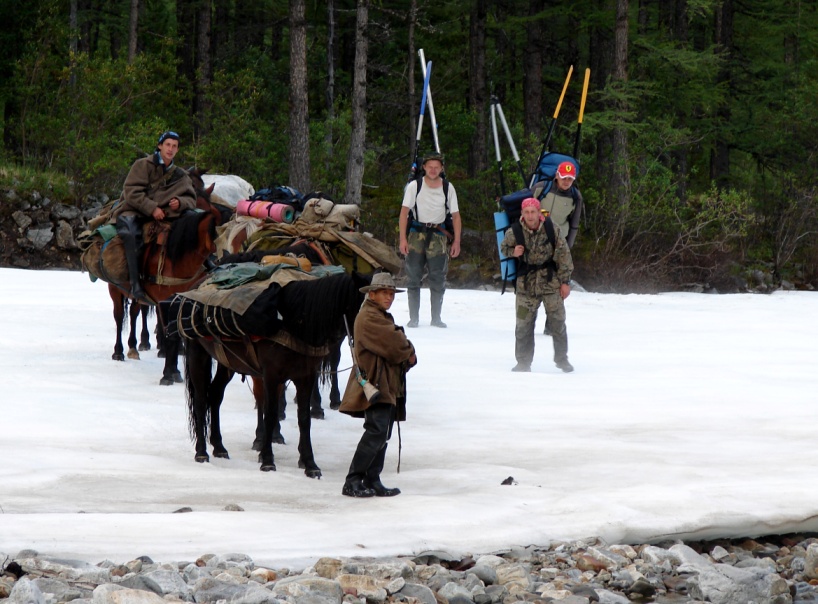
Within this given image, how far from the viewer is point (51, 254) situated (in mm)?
22125

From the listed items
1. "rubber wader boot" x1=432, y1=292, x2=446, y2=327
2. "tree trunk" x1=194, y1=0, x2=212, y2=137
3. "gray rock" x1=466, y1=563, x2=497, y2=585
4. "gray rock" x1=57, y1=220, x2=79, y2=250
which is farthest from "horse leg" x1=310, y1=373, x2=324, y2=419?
"tree trunk" x1=194, y1=0, x2=212, y2=137

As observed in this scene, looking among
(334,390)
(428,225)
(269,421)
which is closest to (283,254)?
(269,421)

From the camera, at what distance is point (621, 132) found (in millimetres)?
23609

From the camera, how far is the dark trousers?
6.83 m

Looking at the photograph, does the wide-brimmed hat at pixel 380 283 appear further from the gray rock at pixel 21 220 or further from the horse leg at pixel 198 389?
the gray rock at pixel 21 220

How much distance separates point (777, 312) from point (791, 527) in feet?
33.7

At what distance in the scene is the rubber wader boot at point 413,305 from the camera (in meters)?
13.8

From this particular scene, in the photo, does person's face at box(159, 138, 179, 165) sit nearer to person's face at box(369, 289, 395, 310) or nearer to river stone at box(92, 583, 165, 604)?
person's face at box(369, 289, 395, 310)

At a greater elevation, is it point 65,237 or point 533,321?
point 65,237

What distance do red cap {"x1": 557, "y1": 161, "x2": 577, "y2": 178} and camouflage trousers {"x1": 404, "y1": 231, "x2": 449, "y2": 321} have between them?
82.9 inches

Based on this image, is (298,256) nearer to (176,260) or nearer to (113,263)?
(176,260)

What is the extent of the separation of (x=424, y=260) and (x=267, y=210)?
403 centimetres

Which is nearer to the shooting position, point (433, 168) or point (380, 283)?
point (380, 283)

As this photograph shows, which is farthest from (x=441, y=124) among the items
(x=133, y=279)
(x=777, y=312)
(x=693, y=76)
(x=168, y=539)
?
(x=168, y=539)
